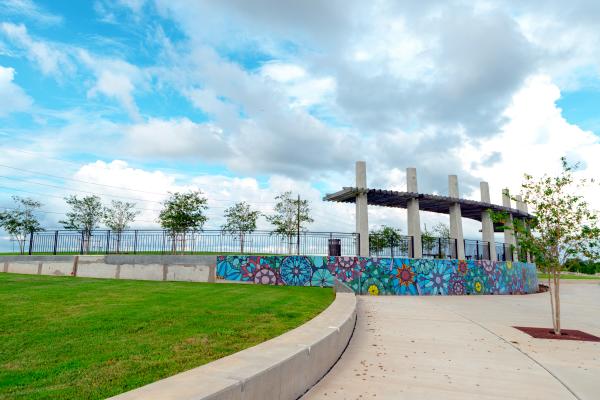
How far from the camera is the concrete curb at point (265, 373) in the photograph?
2807mm

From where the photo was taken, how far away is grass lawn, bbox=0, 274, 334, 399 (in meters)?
3.69

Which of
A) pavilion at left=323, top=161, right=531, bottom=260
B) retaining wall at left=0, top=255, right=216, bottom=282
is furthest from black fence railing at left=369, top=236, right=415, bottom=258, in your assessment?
retaining wall at left=0, top=255, right=216, bottom=282

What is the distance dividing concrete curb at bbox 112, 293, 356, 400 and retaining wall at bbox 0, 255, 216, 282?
39.8ft

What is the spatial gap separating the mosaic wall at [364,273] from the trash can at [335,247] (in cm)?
29

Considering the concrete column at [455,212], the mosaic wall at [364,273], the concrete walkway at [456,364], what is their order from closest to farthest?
the concrete walkway at [456,364], the mosaic wall at [364,273], the concrete column at [455,212]

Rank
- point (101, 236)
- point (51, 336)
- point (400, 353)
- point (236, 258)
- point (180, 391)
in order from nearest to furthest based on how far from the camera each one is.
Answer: point (180, 391), point (51, 336), point (400, 353), point (236, 258), point (101, 236)

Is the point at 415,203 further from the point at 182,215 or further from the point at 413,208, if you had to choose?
the point at 182,215

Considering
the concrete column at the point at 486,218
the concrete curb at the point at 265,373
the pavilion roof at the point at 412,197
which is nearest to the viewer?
the concrete curb at the point at 265,373

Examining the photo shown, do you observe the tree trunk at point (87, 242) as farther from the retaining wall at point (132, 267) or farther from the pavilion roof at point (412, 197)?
the pavilion roof at point (412, 197)

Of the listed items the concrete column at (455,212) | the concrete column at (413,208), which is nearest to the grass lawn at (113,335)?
the concrete column at (413,208)

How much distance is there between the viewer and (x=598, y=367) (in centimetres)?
603

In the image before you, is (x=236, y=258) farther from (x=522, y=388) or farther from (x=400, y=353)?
(x=522, y=388)

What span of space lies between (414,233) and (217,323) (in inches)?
715

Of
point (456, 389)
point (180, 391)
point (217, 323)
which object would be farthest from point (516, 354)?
point (180, 391)
